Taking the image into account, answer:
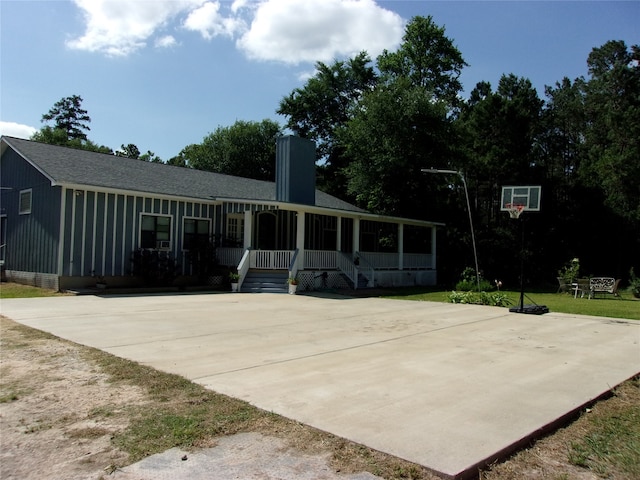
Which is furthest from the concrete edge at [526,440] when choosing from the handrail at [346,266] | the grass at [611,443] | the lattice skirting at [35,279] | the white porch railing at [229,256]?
the lattice skirting at [35,279]

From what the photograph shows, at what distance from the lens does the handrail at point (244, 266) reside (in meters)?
17.4

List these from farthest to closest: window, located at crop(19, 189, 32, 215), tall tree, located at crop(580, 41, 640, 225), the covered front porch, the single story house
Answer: tall tree, located at crop(580, 41, 640, 225), the covered front porch, window, located at crop(19, 189, 32, 215), the single story house

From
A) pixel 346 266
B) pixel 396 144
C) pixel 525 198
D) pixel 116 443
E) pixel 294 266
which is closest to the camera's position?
pixel 116 443

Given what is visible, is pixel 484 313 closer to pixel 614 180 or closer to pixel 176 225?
pixel 176 225

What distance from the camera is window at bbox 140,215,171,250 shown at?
57.1 feet

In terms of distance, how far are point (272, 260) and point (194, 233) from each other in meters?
3.44

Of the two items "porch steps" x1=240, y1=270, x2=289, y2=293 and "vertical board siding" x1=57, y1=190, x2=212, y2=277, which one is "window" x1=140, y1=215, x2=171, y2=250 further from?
"porch steps" x1=240, y1=270, x2=289, y2=293

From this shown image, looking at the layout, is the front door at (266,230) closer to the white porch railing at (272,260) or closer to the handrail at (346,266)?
the white porch railing at (272,260)

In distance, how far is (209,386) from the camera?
479cm

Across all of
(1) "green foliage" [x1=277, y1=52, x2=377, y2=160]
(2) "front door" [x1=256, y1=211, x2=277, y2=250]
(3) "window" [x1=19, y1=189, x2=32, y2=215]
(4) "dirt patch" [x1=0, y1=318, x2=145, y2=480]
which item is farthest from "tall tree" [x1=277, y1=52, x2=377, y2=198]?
(4) "dirt patch" [x1=0, y1=318, x2=145, y2=480]

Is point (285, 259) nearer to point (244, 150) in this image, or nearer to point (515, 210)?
point (515, 210)

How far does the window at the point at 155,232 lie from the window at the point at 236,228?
273 cm

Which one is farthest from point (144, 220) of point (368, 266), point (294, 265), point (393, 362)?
point (393, 362)

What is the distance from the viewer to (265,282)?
17.5 metres
